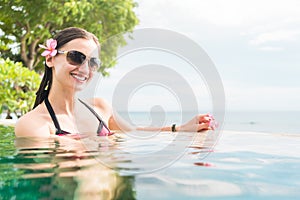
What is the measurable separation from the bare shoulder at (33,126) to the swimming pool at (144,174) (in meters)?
0.52

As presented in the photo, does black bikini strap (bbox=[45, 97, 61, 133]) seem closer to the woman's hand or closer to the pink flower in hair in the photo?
A: the pink flower in hair

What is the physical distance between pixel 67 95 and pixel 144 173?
2458mm

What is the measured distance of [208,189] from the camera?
195 centimetres

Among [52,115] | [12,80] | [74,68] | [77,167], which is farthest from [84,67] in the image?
[12,80]

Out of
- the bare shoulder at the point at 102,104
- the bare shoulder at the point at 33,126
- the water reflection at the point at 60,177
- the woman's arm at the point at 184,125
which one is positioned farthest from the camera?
the bare shoulder at the point at 102,104

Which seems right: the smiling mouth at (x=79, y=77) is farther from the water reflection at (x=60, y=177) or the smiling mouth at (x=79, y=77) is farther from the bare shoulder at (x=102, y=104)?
the water reflection at (x=60, y=177)

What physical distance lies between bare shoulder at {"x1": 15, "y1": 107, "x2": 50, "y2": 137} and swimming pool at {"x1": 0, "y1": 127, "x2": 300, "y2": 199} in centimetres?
52

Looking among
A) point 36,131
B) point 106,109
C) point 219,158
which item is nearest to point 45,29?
point 106,109

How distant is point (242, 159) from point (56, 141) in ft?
6.17

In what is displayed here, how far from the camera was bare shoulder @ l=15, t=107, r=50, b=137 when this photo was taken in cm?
404

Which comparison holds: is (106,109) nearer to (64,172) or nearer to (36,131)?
(36,131)

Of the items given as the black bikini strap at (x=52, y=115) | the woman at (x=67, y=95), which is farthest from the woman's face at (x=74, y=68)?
the black bikini strap at (x=52, y=115)

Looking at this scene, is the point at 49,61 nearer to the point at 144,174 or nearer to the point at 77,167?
the point at 77,167

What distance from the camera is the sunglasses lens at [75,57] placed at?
13.5 ft
